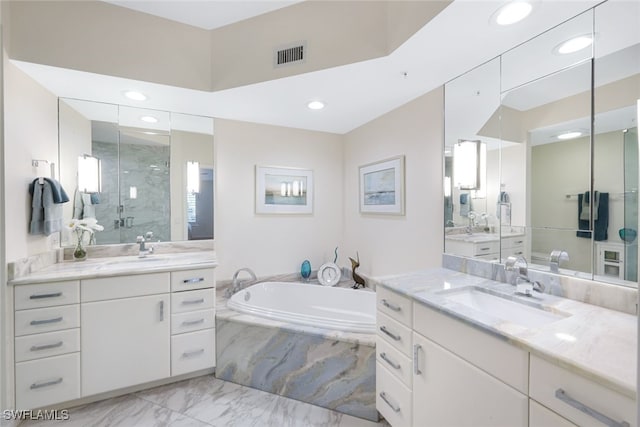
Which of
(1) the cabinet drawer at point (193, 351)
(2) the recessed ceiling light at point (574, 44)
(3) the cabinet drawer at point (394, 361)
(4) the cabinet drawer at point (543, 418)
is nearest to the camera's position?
(4) the cabinet drawer at point (543, 418)

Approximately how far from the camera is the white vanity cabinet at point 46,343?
1.64 metres

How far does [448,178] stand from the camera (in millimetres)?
1962

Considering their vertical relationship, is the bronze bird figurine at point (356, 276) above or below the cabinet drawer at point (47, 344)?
above

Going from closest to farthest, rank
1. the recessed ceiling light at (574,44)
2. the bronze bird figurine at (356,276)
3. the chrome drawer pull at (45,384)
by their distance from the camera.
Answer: the recessed ceiling light at (574,44) → the chrome drawer pull at (45,384) → the bronze bird figurine at (356,276)

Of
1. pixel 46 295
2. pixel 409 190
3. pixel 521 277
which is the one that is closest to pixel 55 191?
pixel 46 295

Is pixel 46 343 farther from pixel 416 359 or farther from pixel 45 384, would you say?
pixel 416 359

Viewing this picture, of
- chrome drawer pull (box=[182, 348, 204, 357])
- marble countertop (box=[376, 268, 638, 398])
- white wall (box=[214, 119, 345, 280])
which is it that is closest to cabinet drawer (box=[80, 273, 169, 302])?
chrome drawer pull (box=[182, 348, 204, 357])

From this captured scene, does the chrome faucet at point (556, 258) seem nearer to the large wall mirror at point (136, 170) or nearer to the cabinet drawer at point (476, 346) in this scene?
the cabinet drawer at point (476, 346)

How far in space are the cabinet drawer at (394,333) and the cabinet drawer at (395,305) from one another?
30mm

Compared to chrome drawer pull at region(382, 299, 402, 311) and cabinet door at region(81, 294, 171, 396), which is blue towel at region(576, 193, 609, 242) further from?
cabinet door at region(81, 294, 171, 396)

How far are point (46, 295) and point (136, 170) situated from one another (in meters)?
1.20

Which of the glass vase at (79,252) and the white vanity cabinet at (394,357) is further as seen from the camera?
the glass vase at (79,252)

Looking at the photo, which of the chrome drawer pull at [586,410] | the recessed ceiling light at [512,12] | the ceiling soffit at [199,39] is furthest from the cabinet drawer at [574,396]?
the ceiling soffit at [199,39]

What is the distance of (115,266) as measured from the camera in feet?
6.56
